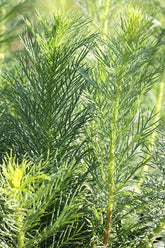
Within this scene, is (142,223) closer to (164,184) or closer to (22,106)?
Answer: (164,184)

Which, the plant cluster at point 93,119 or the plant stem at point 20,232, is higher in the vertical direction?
the plant cluster at point 93,119

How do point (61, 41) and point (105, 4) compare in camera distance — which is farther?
point (105, 4)

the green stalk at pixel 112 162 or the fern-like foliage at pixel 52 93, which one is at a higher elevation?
the fern-like foliage at pixel 52 93

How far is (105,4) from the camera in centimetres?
39

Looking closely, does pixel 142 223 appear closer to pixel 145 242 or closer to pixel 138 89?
pixel 145 242

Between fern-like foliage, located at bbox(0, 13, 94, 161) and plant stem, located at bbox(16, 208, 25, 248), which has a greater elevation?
fern-like foliage, located at bbox(0, 13, 94, 161)

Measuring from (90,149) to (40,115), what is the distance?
5 cm

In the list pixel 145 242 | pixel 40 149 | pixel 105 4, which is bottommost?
pixel 145 242

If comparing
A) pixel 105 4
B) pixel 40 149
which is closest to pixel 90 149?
pixel 40 149

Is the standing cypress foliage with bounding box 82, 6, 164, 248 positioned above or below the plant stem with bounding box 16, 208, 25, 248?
above

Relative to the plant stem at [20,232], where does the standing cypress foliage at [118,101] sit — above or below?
above

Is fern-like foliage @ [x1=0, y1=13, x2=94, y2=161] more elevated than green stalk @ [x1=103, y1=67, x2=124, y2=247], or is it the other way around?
fern-like foliage @ [x1=0, y1=13, x2=94, y2=161]

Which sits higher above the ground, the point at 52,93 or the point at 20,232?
the point at 52,93

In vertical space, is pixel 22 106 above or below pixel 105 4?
below
